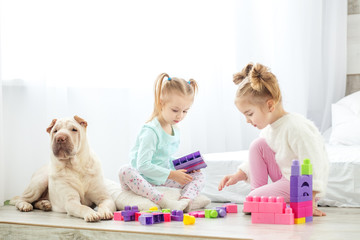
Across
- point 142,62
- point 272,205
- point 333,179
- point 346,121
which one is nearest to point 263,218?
point 272,205

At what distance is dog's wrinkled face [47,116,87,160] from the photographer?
2.15m

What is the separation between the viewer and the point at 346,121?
324cm

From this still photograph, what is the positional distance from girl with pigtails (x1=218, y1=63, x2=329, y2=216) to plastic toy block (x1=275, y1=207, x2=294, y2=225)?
6.7 inches

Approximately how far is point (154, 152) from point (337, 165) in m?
0.78

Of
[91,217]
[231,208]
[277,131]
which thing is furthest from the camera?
[231,208]

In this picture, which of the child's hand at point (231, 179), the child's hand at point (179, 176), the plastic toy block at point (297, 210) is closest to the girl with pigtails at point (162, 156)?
the child's hand at point (179, 176)

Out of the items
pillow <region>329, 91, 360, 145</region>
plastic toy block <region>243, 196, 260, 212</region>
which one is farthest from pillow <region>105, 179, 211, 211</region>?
pillow <region>329, 91, 360, 145</region>

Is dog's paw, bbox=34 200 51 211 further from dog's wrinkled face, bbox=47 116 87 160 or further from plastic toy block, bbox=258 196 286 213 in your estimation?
plastic toy block, bbox=258 196 286 213

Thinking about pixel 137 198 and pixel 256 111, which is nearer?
pixel 256 111

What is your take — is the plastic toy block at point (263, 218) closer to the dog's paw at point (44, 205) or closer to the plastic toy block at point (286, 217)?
the plastic toy block at point (286, 217)

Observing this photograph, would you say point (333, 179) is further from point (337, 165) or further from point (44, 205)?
point (44, 205)

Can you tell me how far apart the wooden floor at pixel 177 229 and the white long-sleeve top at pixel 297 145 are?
17cm

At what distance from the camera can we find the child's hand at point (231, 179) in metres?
2.21

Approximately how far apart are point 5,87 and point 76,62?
14.6 inches
